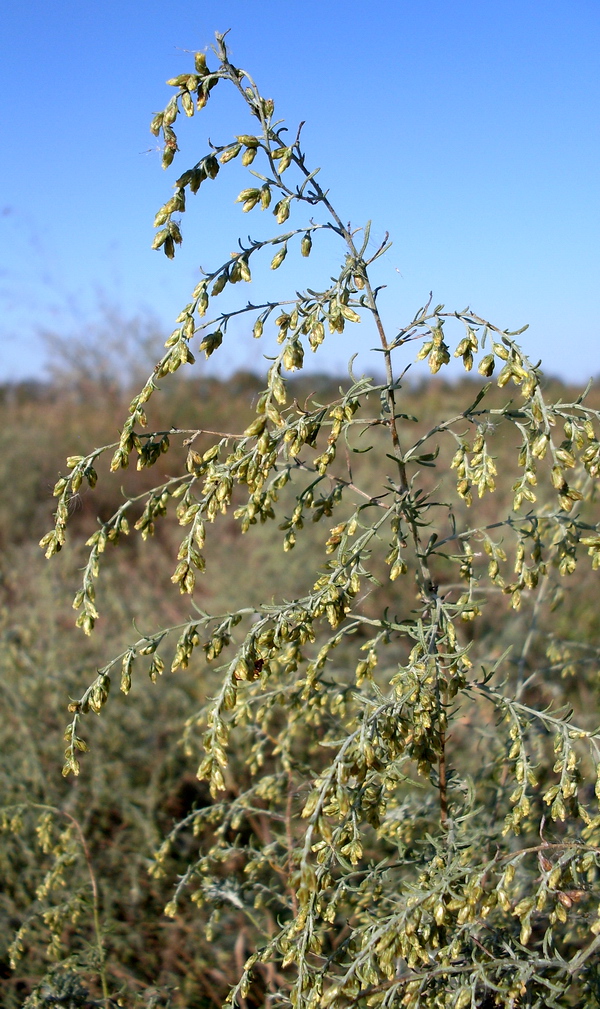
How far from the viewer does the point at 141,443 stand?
1.49 meters

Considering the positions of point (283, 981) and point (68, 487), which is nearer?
point (68, 487)

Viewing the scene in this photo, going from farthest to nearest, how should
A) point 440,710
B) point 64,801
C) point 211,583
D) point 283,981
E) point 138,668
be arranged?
point 211,583, point 138,668, point 64,801, point 283,981, point 440,710

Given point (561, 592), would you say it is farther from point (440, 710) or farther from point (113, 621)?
point (113, 621)

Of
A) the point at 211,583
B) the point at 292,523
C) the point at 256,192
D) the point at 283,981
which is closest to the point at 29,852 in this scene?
the point at 283,981

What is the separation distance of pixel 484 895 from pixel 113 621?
340 cm

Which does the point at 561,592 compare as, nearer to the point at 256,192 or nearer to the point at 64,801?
the point at 256,192

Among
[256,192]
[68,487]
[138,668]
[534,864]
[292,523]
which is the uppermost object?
[256,192]

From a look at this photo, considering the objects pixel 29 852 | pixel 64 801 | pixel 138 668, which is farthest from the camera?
pixel 138 668

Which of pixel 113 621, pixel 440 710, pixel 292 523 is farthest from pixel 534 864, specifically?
pixel 113 621

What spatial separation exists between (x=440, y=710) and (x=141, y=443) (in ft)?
2.50

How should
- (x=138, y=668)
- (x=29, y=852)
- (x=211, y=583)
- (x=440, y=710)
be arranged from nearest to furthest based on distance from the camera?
(x=440, y=710) < (x=29, y=852) < (x=138, y=668) < (x=211, y=583)

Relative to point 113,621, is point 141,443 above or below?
above

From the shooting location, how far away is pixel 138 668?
414cm

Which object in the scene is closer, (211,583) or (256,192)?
(256,192)
